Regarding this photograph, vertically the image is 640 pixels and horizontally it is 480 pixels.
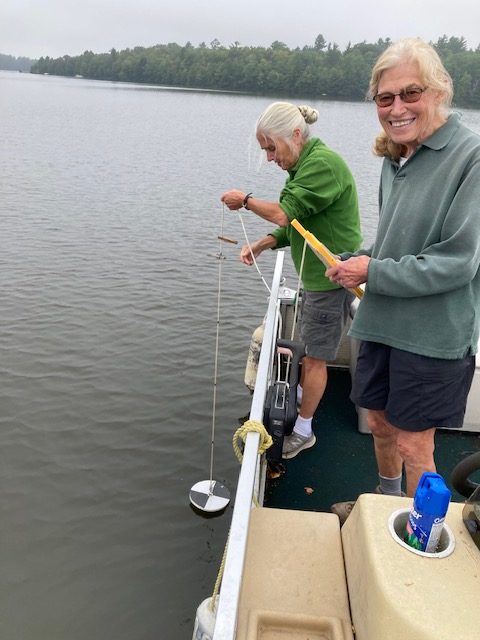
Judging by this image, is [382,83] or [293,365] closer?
[382,83]

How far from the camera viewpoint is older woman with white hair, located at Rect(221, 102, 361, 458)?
2.90m

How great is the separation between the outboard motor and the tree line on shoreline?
229 feet

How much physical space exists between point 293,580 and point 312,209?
188 cm

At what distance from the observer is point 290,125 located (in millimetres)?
2930

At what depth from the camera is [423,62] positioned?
192cm

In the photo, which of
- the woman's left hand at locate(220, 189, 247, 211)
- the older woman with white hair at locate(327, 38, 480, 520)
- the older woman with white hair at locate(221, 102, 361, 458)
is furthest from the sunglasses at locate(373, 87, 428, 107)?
the woman's left hand at locate(220, 189, 247, 211)

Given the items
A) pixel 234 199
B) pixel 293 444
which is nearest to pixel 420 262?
pixel 234 199

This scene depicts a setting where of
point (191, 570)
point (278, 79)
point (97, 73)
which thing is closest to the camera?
point (191, 570)

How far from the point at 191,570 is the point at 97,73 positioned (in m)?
135

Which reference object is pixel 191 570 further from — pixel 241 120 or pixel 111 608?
pixel 241 120

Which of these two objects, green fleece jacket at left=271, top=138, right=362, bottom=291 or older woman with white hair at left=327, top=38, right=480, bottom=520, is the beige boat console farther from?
green fleece jacket at left=271, top=138, right=362, bottom=291

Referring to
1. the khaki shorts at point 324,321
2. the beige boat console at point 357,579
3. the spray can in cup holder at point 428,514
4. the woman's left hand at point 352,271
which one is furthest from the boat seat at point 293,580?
the khaki shorts at point 324,321

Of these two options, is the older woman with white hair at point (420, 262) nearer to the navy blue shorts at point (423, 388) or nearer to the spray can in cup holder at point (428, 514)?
the navy blue shorts at point (423, 388)

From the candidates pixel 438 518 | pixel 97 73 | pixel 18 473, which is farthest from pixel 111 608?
pixel 97 73
